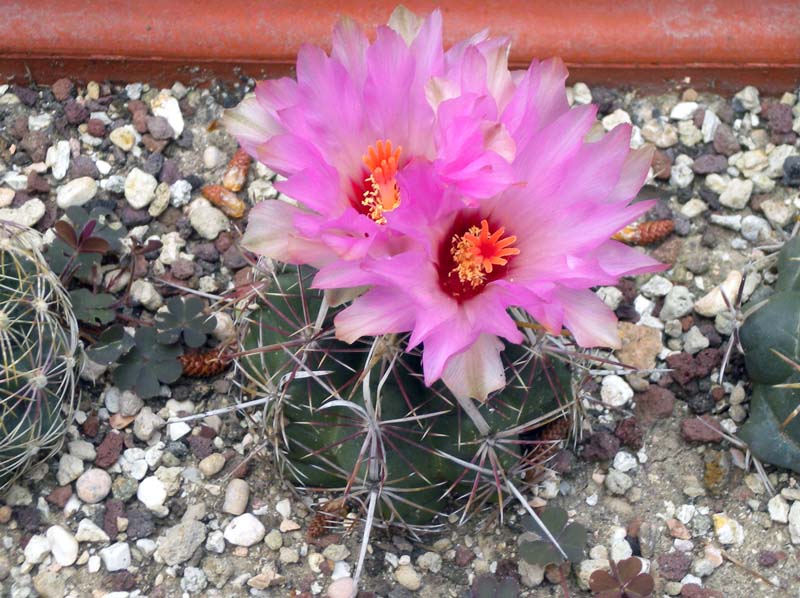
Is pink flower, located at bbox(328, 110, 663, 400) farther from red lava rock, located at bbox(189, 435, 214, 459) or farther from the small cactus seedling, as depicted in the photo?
red lava rock, located at bbox(189, 435, 214, 459)

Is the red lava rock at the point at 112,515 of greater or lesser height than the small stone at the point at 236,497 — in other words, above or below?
below

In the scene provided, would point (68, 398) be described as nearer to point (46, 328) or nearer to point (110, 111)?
point (46, 328)

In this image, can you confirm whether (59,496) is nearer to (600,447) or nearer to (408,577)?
(408,577)

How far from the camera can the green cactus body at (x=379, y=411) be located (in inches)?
46.7

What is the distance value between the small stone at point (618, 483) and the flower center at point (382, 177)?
A: 2.13 ft

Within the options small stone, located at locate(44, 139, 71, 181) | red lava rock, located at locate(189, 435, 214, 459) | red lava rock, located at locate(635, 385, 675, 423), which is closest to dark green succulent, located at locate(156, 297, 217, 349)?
red lava rock, located at locate(189, 435, 214, 459)

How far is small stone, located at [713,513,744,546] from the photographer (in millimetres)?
1452

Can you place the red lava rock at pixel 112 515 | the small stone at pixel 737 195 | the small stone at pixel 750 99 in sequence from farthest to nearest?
the small stone at pixel 750 99 → the small stone at pixel 737 195 → the red lava rock at pixel 112 515

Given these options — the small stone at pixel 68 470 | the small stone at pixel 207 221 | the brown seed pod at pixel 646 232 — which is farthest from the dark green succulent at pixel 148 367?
the brown seed pod at pixel 646 232

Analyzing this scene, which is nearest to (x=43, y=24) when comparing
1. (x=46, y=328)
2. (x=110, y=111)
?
(x=110, y=111)

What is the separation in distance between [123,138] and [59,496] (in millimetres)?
658

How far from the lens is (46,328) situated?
1.38 m

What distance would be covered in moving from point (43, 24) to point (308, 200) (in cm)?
105

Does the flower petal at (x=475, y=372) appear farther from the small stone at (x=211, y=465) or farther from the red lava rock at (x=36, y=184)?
the red lava rock at (x=36, y=184)
